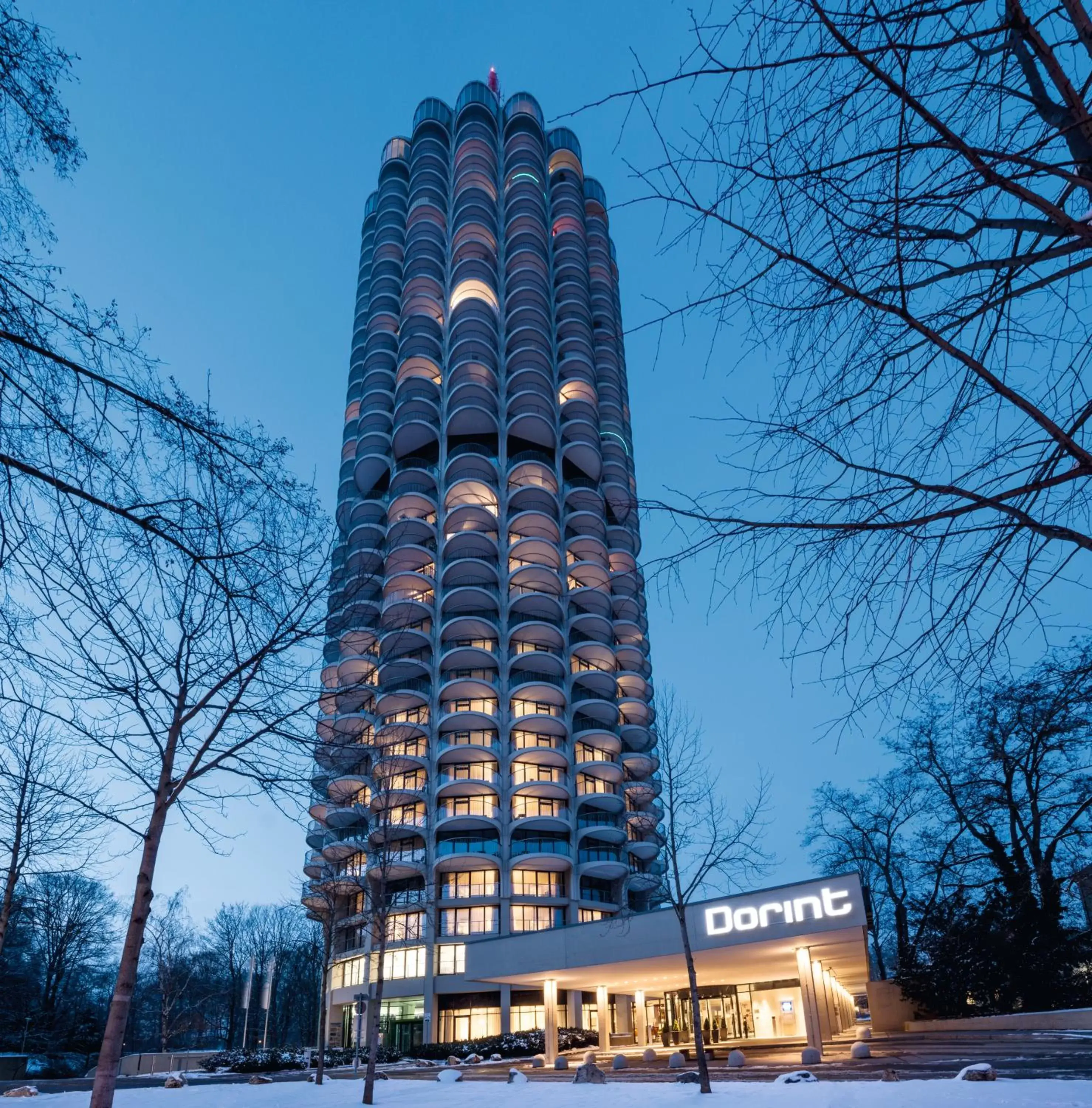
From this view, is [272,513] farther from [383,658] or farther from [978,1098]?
[978,1098]

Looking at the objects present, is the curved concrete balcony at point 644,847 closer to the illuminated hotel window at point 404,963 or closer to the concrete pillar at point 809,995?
the illuminated hotel window at point 404,963

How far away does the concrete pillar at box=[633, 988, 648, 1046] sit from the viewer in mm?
36906

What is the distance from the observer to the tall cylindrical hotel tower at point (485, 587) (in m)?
50.6

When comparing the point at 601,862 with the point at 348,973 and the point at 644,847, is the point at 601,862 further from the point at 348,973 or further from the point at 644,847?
the point at 348,973

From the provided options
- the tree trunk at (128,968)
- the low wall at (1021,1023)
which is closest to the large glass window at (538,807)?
the low wall at (1021,1023)

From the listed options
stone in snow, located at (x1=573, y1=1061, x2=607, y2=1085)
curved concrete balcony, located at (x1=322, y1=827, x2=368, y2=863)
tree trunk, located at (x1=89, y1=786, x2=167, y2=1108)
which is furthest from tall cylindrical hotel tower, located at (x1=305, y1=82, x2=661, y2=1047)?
tree trunk, located at (x1=89, y1=786, x2=167, y2=1108)

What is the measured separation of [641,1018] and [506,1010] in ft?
43.3

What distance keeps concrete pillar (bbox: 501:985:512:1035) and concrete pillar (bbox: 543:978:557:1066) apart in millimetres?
18229

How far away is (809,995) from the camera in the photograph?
24.3 meters

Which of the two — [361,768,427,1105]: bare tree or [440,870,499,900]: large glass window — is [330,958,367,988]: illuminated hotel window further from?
[440,870,499,900]: large glass window

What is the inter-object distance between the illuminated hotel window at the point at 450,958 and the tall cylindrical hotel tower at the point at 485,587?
0.14m

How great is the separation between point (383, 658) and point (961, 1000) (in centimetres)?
3134

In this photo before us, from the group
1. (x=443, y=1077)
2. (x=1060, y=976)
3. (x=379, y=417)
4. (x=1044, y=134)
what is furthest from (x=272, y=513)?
(x=379, y=417)

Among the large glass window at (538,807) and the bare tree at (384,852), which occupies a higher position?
the large glass window at (538,807)
